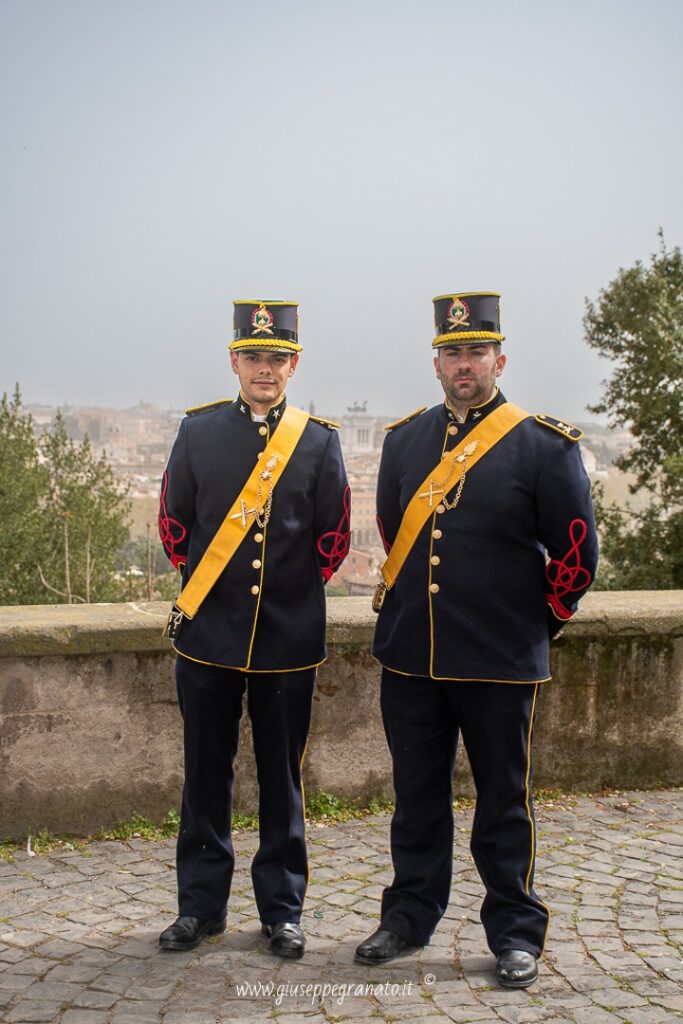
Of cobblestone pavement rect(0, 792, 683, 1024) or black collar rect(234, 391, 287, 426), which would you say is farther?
black collar rect(234, 391, 287, 426)

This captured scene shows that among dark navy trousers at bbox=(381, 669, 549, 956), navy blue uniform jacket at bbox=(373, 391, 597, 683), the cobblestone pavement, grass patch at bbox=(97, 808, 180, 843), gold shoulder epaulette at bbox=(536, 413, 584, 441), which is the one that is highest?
gold shoulder epaulette at bbox=(536, 413, 584, 441)

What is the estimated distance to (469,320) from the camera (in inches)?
143

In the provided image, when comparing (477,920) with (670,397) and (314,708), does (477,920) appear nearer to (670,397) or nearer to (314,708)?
(314,708)

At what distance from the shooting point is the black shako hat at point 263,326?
12.3ft

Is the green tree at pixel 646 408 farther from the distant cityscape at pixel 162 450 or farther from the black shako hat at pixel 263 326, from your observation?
the black shako hat at pixel 263 326

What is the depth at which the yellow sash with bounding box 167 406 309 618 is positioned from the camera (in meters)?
3.77

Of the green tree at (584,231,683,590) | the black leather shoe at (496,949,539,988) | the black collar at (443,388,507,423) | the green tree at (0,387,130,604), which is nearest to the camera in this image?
the black leather shoe at (496,949,539,988)

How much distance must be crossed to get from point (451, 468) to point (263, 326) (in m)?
0.75

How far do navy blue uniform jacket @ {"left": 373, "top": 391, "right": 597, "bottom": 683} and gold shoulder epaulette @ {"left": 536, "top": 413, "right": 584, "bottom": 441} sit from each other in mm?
11

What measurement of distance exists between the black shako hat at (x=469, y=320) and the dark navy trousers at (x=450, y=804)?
107 centimetres

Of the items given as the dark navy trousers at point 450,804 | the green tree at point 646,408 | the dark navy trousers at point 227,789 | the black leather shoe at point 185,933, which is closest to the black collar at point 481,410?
the dark navy trousers at point 450,804

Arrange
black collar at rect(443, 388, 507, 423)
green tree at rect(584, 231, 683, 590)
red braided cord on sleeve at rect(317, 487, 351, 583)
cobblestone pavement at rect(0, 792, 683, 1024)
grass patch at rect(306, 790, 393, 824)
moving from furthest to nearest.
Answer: green tree at rect(584, 231, 683, 590)
grass patch at rect(306, 790, 393, 824)
red braided cord on sleeve at rect(317, 487, 351, 583)
black collar at rect(443, 388, 507, 423)
cobblestone pavement at rect(0, 792, 683, 1024)

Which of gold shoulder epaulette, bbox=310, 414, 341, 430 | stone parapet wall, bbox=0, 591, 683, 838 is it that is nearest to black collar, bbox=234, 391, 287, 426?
gold shoulder epaulette, bbox=310, 414, 341, 430

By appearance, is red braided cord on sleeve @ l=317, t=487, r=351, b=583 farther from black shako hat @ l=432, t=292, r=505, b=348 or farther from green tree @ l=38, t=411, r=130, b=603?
green tree @ l=38, t=411, r=130, b=603
